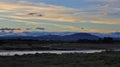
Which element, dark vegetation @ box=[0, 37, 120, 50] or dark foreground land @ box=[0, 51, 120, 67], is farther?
dark vegetation @ box=[0, 37, 120, 50]

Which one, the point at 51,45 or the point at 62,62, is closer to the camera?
the point at 62,62

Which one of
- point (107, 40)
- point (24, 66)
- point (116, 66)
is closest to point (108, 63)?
point (116, 66)

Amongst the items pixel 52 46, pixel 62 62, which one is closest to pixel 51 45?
pixel 52 46

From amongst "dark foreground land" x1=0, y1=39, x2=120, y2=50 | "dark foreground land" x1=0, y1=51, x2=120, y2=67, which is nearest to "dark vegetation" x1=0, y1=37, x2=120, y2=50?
"dark foreground land" x1=0, y1=39, x2=120, y2=50

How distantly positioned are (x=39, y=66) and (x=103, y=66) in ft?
20.3

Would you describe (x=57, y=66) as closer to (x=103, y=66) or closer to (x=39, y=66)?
(x=39, y=66)

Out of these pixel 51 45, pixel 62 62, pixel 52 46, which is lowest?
pixel 51 45

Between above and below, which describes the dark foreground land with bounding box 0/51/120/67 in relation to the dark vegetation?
above

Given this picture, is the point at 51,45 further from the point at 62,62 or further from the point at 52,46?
the point at 62,62

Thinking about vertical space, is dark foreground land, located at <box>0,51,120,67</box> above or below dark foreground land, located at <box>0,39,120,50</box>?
above

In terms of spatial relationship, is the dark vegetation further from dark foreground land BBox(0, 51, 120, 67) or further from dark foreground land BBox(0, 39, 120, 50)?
dark foreground land BBox(0, 51, 120, 67)

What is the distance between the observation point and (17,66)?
122 feet

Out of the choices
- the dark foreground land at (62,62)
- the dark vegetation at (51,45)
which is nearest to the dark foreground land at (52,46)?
the dark vegetation at (51,45)

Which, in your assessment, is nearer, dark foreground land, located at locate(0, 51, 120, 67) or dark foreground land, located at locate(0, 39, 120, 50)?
dark foreground land, located at locate(0, 51, 120, 67)
